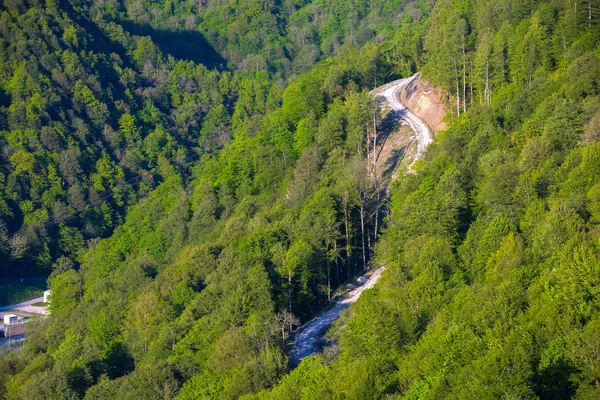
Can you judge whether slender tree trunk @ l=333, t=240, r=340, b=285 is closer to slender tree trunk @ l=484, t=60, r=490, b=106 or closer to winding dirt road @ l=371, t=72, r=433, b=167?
winding dirt road @ l=371, t=72, r=433, b=167

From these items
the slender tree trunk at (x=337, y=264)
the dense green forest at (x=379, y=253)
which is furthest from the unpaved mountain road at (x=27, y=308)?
the slender tree trunk at (x=337, y=264)

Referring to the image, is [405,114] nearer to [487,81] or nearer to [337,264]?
[487,81]

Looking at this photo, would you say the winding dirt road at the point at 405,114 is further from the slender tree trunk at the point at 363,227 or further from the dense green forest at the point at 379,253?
the slender tree trunk at the point at 363,227

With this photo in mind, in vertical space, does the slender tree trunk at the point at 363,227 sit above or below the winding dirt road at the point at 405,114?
below

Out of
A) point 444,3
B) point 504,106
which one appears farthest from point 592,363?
point 444,3

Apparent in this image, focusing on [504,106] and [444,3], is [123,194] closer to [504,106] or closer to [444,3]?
[444,3]

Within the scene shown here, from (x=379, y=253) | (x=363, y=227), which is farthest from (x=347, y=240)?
(x=379, y=253)

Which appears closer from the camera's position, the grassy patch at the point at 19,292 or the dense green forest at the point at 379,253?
the dense green forest at the point at 379,253

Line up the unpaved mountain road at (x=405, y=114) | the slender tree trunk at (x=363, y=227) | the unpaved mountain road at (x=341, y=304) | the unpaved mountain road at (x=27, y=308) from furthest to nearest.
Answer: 1. the unpaved mountain road at (x=27, y=308)
2. the unpaved mountain road at (x=405, y=114)
3. the slender tree trunk at (x=363, y=227)
4. the unpaved mountain road at (x=341, y=304)
